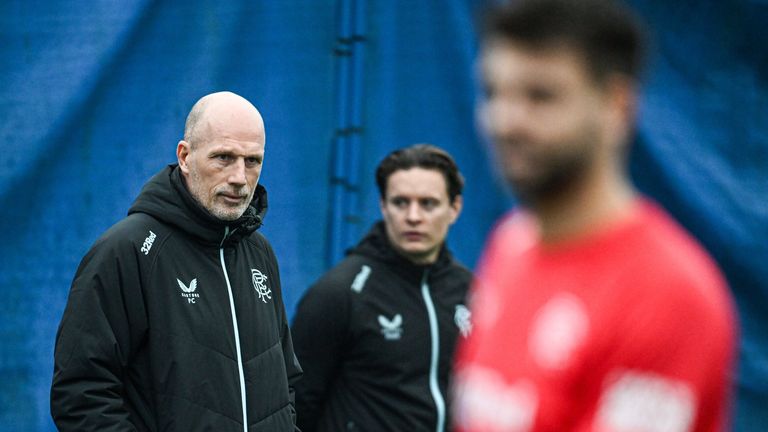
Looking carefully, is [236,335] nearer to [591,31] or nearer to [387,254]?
[387,254]

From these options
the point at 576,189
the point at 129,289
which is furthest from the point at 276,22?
the point at 576,189

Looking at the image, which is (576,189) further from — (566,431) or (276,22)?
(276,22)

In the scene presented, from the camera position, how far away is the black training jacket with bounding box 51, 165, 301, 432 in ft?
8.41

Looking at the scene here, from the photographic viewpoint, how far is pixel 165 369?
262 centimetres

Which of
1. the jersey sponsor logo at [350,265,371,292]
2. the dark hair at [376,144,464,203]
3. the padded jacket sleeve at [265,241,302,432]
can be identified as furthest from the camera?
the dark hair at [376,144,464,203]

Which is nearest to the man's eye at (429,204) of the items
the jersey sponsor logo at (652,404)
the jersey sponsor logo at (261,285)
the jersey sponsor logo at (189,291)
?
the jersey sponsor logo at (261,285)

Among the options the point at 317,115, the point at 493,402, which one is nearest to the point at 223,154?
the point at 317,115

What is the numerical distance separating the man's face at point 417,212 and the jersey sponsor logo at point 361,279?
0.14 metres

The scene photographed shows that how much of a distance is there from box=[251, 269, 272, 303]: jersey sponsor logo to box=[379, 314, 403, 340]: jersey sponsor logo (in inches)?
21.9

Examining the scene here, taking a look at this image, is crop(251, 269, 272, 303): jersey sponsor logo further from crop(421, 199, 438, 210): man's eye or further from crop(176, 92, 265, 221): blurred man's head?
crop(421, 199, 438, 210): man's eye

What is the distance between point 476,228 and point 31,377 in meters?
1.83

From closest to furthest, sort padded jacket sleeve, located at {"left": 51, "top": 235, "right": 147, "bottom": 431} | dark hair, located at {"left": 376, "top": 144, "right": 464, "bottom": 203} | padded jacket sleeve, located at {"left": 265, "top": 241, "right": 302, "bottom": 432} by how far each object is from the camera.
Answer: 1. padded jacket sleeve, located at {"left": 51, "top": 235, "right": 147, "bottom": 431}
2. padded jacket sleeve, located at {"left": 265, "top": 241, "right": 302, "bottom": 432}
3. dark hair, located at {"left": 376, "top": 144, "right": 464, "bottom": 203}

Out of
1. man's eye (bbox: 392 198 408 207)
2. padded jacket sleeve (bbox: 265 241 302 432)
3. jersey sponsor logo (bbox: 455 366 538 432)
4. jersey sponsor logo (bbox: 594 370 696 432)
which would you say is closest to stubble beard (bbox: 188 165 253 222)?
padded jacket sleeve (bbox: 265 241 302 432)

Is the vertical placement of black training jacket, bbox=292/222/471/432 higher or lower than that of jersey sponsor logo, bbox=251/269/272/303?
lower
